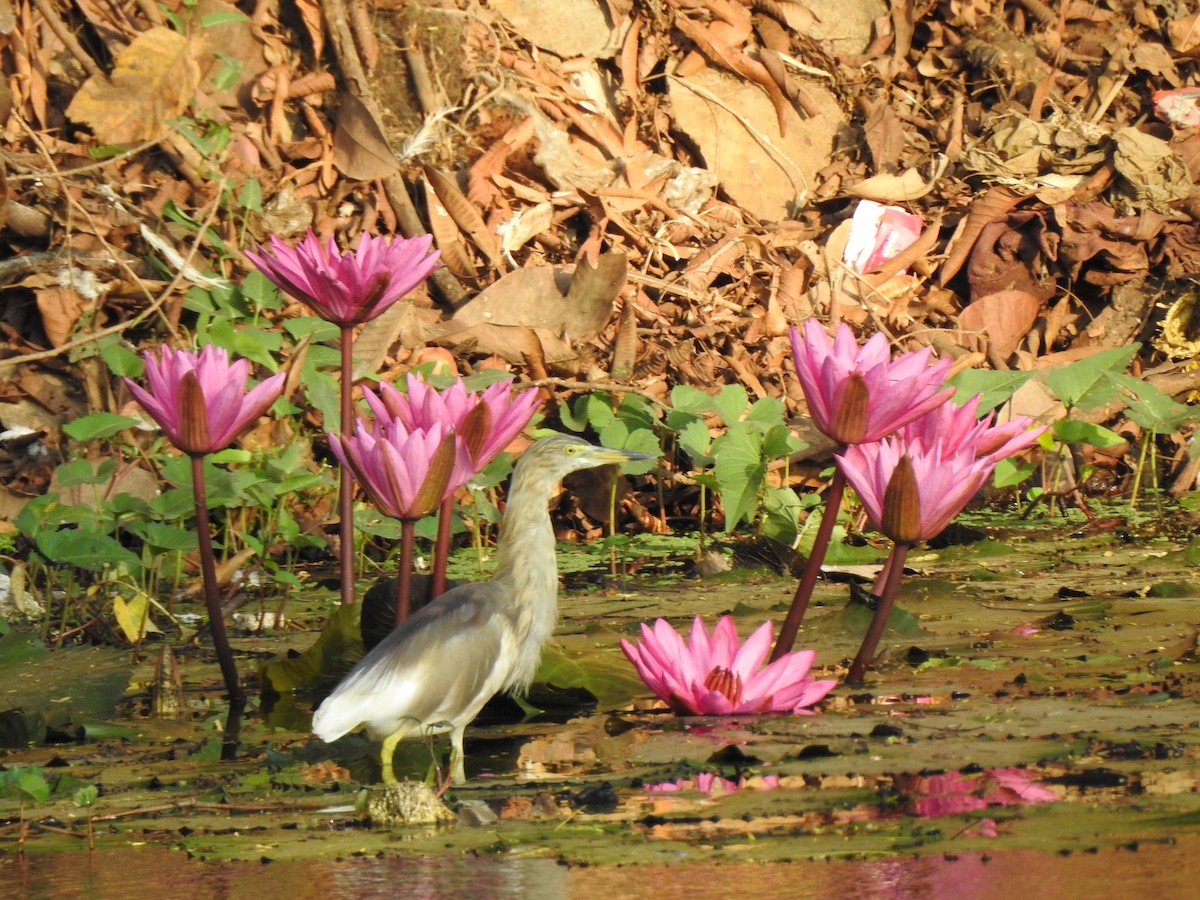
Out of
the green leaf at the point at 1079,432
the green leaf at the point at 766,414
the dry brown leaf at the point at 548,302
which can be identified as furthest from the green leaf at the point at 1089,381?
the dry brown leaf at the point at 548,302

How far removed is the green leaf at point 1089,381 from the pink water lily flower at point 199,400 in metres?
3.18

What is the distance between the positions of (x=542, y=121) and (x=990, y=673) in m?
4.25

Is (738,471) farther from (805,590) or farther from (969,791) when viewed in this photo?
(969,791)

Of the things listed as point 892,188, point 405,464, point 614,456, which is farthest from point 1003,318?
point 405,464

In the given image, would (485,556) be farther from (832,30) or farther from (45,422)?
(832,30)

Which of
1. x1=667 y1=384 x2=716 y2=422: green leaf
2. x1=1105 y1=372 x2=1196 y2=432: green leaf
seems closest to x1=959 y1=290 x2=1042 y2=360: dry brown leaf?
x1=1105 y1=372 x2=1196 y2=432: green leaf

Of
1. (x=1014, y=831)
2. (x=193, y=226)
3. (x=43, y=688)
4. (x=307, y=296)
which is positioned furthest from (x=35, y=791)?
(x=193, y=226)

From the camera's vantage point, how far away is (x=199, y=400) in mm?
3170

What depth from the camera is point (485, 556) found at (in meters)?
5.44

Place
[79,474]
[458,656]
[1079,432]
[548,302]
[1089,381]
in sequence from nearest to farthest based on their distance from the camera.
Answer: [458,656] < [79,474] < [1089,381] < [1079,432] < [548,302]

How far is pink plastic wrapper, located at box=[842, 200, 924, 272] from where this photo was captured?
736cm

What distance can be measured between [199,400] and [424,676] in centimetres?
69

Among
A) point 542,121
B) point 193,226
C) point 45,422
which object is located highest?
point 542,121

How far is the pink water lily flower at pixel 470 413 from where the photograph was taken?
3.27 m
